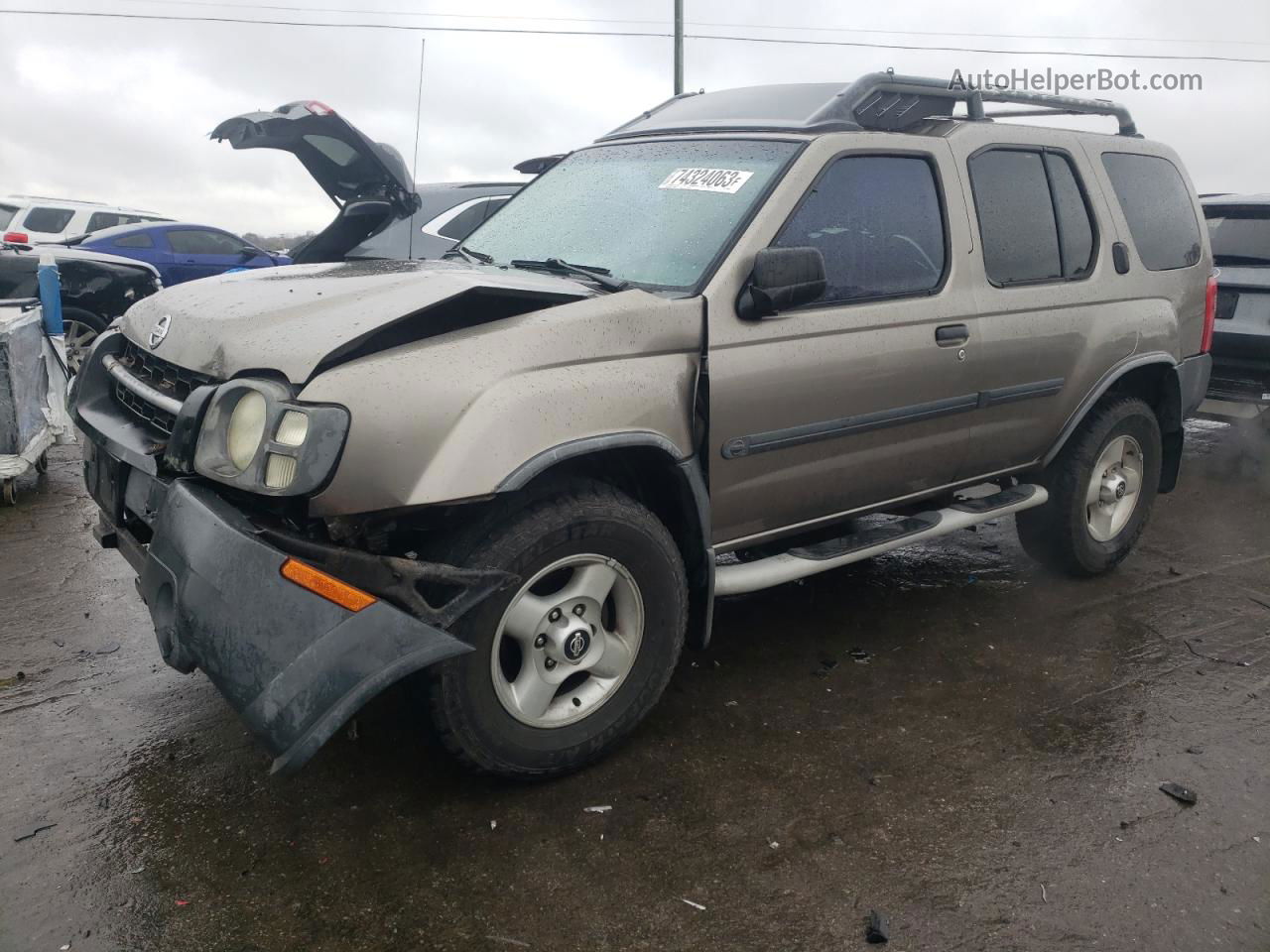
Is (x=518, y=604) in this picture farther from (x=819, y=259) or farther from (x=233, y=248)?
(x=233, y=248)

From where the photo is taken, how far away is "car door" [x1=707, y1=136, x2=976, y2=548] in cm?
316

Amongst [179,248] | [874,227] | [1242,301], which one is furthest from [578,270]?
[179,248]

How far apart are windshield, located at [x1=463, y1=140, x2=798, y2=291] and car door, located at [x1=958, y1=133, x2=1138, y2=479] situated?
1.07 meters

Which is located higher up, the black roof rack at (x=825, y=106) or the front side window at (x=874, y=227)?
the black roof rack at (x=825, y=106)

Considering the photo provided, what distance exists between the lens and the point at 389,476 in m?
2.43

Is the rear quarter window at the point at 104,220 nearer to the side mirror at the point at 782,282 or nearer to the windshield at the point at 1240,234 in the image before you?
the windshield at the point at 1240,234

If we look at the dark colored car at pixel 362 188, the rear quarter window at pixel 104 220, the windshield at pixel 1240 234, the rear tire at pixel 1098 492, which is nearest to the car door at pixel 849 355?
the rear tire at pixel 1098 492

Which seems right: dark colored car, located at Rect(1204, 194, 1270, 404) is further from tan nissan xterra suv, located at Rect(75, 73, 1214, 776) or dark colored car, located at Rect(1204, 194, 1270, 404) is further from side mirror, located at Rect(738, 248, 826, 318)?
side mirror, located at Rect(738, 248, 826, 318)

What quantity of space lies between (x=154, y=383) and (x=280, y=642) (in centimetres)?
113

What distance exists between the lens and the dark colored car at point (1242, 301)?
6734mm

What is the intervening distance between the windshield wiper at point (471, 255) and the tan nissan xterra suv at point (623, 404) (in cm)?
3

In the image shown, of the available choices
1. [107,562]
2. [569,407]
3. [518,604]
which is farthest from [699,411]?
[107,562]

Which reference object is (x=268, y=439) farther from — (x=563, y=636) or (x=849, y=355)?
(x=849, y=355)

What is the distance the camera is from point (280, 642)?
2340mm
